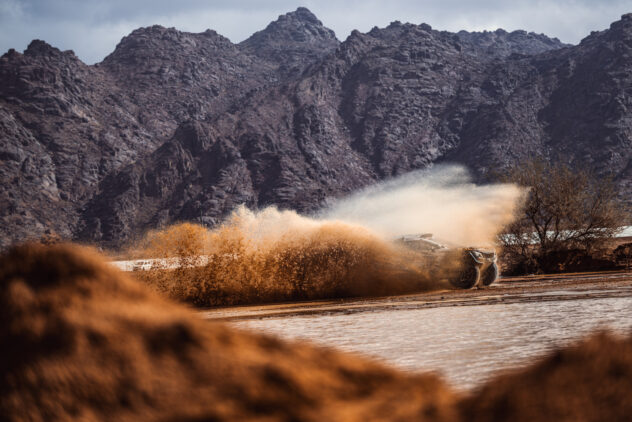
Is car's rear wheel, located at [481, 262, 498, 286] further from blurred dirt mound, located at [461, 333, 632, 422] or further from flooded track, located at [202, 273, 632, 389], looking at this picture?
blurred dirt mound, located at [461, 333, 632, 422]

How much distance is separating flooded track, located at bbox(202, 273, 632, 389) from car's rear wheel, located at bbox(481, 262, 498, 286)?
3674 millimetres

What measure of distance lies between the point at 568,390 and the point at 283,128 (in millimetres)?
142977

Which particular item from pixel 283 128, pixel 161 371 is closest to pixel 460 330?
pixel 161 371

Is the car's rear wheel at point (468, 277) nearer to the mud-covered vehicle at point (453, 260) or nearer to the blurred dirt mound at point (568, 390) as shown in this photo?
the mud-covered vehicle at point (453, 260)

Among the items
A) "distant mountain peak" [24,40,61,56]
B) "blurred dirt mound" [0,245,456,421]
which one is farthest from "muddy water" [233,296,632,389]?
"distant mountain peak" [24,40,61,56]

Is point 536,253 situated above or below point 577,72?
below

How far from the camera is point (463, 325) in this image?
8.69 m

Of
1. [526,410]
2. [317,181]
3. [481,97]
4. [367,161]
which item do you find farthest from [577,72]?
[526,410]

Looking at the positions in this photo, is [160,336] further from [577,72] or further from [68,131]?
[577,72]

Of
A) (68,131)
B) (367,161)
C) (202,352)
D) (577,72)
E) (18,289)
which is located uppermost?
(577,72)

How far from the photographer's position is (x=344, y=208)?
122750 millimetres

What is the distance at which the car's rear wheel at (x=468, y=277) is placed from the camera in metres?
17.9

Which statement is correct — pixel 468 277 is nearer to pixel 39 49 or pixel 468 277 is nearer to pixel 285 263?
pixel 285 263

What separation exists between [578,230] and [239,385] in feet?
87.5
